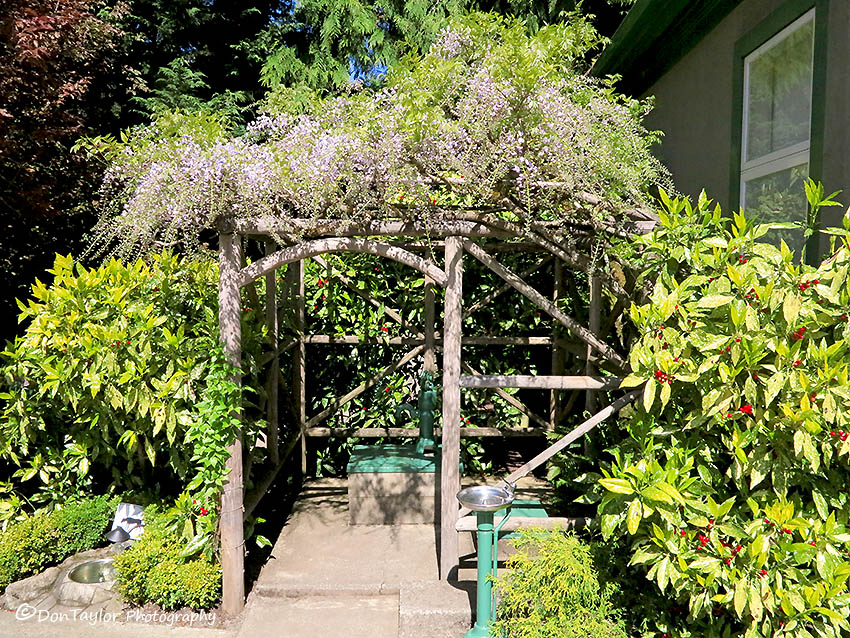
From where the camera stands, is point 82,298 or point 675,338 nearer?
point 675,338

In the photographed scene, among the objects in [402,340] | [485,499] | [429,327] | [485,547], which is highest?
[429,327]

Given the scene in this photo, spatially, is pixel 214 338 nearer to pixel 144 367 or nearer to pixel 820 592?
pixel 144 367

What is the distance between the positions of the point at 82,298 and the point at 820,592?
4514 mm

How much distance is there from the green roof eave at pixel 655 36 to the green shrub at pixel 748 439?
243 cm

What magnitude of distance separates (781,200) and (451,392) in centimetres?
218

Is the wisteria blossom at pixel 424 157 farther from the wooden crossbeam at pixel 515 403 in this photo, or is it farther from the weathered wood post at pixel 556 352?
the wooden crossbeam at pixel 515 403

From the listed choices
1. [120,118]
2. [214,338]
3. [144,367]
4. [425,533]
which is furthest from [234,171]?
[120,118]

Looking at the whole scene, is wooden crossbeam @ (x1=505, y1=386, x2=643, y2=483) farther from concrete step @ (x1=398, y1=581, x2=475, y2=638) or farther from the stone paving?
the stone paving

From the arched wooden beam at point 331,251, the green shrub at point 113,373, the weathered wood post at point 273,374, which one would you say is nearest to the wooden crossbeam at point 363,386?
the weathered wood post at point 273,374

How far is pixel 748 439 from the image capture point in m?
2.73

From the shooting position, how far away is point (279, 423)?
5.99 m

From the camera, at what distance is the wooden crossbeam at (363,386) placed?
233 inches

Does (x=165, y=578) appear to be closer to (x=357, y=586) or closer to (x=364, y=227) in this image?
(x=357, y=586)

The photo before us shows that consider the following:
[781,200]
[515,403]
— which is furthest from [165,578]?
[781,200]
